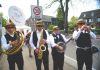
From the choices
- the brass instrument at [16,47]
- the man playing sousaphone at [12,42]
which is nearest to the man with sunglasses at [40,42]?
the brass instrument at [16,47]

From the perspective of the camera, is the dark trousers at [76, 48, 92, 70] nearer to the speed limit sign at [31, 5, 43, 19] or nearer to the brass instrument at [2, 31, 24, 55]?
the brass instrument at [2, 31, 24, 55]

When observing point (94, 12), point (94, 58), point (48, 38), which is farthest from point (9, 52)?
point (94, 12)

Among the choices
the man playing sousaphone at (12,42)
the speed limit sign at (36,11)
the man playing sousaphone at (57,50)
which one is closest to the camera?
the man playing sousaphone at (12,42)

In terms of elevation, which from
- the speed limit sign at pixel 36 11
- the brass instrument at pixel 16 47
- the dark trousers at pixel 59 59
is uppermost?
the speed limit sign at pixel 36 11

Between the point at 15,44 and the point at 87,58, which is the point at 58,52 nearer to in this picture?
the point at 87,58

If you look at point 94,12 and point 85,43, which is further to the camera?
point 94,12

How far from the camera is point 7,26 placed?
8898 millimetres

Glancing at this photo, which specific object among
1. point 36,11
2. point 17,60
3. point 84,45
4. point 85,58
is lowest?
point 85,58

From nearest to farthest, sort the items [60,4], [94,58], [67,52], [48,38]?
[48,38], [94,58], [67,52], [60,4]

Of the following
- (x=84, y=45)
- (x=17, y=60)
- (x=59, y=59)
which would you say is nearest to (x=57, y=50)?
(x=59, y=59)

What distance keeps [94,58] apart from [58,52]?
6.10 ft

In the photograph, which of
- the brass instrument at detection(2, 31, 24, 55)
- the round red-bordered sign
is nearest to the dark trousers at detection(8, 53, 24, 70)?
the brass instrument at detection(2, 31, 24, 55)

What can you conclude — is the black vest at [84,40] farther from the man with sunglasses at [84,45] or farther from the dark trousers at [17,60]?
the dark trousers at [17,60]

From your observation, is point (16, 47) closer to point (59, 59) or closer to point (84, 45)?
point (59, 59)
